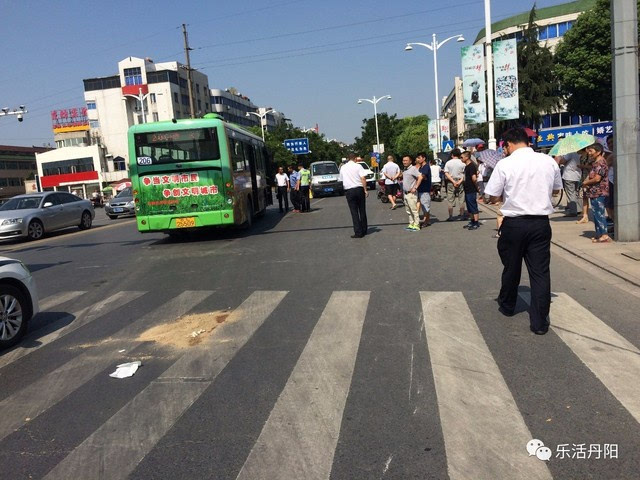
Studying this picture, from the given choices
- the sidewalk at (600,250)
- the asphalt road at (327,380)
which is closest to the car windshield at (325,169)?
the sidewalk at (600,250)

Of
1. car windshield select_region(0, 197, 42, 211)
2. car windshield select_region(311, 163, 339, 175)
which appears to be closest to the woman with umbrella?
car windshield select_region(0, 197, 42, 211)

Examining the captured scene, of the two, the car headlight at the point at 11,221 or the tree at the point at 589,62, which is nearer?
the car headlight at the point at 11,221

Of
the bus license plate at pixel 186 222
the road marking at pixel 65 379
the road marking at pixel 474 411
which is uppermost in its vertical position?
the bus license plate at pixel 186 222

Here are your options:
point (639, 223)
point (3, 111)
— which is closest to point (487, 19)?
point (639, 223)

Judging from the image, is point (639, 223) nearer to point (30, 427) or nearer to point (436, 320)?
point (436, 320)

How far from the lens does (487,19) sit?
22.7 metres

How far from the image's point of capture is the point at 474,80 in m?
22.2

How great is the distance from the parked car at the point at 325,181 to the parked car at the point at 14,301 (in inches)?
967

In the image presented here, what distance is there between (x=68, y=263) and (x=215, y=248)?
10.0ft

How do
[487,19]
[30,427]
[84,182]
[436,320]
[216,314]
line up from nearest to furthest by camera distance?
[30,427]
[436,320]
[216,314]
[487,19]
[84,182]

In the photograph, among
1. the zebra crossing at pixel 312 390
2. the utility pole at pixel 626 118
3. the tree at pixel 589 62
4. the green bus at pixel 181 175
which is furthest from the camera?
the tree at pixel 589 62

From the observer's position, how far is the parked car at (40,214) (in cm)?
1752

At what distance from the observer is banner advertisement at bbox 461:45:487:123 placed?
22.1 meters

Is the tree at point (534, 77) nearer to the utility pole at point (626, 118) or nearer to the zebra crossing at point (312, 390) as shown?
the utility pole at point (626, 118)
